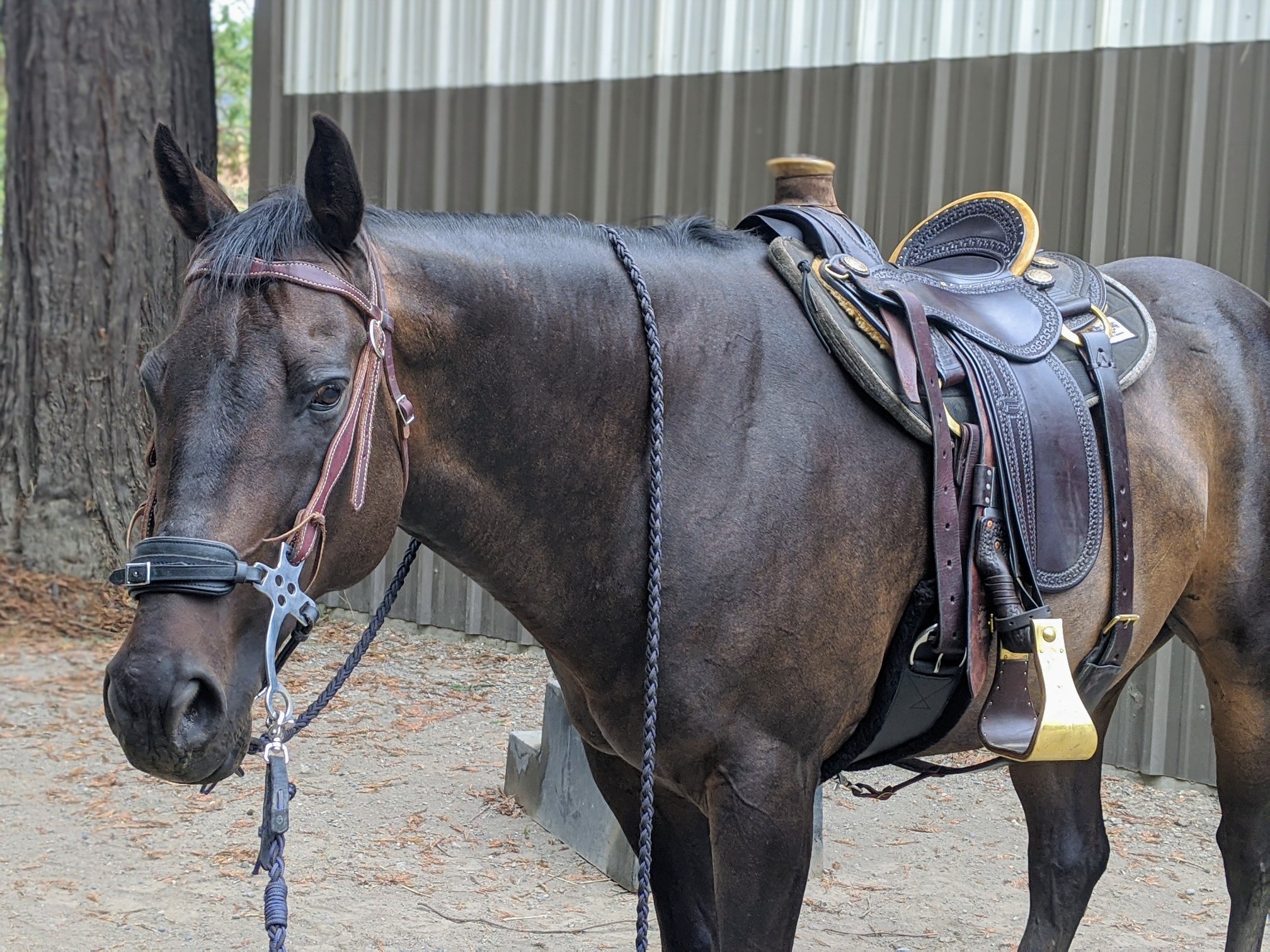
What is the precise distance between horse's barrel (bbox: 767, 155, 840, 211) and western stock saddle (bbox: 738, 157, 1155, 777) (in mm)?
143

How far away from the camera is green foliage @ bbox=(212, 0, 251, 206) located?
421 inches

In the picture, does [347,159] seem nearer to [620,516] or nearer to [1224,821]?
[620,516]

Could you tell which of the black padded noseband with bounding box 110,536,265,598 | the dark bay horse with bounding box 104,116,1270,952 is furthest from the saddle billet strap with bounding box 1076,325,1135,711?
the black padded noseband with bounding box 110,536,265,598

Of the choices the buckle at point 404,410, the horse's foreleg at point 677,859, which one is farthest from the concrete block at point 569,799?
the buckle at point 404,410

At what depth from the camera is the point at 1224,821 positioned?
306cm

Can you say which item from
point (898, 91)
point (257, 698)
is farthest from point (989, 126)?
point (257, 698)

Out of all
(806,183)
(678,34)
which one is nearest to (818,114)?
(678,34)

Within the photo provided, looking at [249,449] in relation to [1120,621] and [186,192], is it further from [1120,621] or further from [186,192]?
[1120,621]

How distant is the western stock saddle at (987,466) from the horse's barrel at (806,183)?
0.14m

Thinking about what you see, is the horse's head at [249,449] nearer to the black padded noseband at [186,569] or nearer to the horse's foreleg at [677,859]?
the black padded noseband at [186,569]

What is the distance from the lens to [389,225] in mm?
2010

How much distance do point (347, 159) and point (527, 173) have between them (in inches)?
191

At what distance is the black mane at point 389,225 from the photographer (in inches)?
70.6

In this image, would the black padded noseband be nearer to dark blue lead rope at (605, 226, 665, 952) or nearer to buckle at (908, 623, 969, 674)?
dark blue lead rope at (605, 226, 665, 952)
